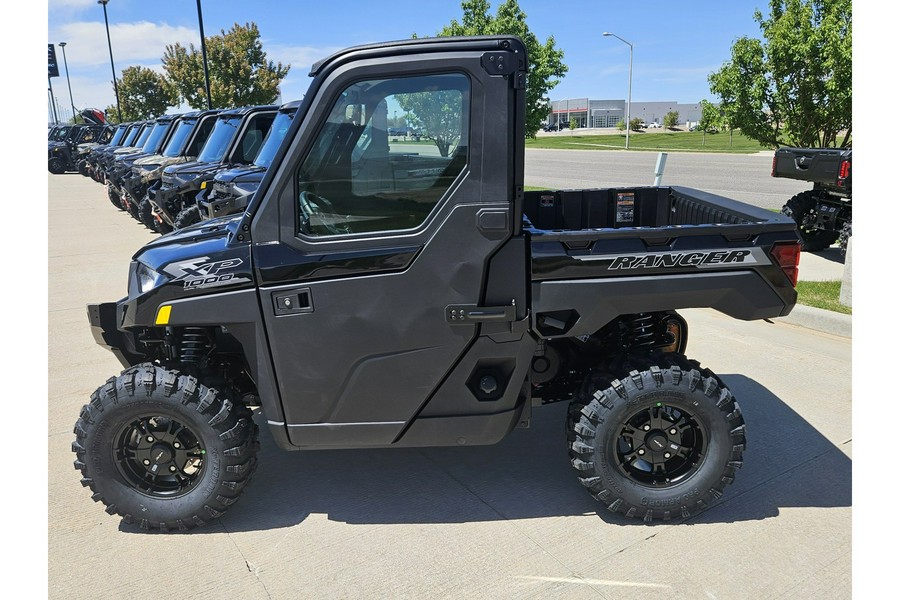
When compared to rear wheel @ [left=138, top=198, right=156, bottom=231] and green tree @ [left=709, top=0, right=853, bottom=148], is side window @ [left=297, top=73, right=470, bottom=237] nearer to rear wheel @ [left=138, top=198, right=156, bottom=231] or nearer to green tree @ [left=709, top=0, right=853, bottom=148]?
green tree @ [left=709, top=0, right=853, bottom=148]

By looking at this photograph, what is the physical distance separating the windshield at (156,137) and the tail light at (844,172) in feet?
42.7

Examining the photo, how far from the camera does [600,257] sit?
3.24 m

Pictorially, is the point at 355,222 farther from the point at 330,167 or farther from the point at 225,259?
the point at 225,259

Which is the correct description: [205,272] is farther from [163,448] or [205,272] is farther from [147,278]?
[163,448]

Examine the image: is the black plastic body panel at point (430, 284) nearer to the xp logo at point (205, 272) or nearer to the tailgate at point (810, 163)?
the xp logo at point (205, 272)

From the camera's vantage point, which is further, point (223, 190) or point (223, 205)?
point (223, 190)

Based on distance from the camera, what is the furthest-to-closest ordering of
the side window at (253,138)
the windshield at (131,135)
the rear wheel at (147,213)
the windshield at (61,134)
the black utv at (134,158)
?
1. the windshield at (61,134)
2. the windshield at (131,135)
3. the black utv at (134,158)
4. the rear wheel at (147,213)
5. the side window at (253,138)

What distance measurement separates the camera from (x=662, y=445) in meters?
3.47

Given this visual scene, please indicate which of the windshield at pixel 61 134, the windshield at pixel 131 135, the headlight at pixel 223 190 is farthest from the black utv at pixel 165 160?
the windshield at pixel 61 134

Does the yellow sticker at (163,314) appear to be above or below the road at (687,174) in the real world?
below

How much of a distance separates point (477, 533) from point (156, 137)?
51.7 feet

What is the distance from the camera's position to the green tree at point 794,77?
10.9 metres

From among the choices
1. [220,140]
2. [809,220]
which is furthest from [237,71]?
[809,220]

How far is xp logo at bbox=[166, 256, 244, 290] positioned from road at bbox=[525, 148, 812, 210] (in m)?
13.9
